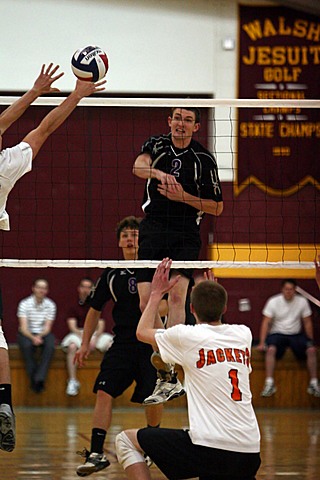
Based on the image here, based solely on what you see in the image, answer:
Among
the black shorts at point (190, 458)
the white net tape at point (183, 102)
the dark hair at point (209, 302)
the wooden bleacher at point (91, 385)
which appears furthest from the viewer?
the wooden bleacher at point (91, 385)

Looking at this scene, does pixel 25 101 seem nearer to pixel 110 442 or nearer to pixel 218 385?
pixel 218 385

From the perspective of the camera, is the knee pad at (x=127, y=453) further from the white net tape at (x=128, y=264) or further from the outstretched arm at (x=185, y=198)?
the outstretched arm at (x=185, y=198)

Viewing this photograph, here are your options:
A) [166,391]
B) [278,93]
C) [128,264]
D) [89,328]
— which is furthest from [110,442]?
[278,93]

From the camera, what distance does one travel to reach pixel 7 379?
6.45 meters

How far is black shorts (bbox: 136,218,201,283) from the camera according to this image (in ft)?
24.2

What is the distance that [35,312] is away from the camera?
44.5 feet

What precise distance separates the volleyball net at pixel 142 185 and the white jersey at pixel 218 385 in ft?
27.3

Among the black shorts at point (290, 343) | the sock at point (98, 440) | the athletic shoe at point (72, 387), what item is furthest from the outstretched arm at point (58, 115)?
the black shorts at point (290, 343)

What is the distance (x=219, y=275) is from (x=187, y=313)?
6.85 meters

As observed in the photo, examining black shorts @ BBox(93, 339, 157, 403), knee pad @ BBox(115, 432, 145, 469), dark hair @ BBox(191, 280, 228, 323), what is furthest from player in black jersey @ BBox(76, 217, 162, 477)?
dark hair @ BBox(191, 280, 228, 323)

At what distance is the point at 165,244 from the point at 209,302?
74.6 inches

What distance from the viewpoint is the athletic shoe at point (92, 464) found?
7410mm

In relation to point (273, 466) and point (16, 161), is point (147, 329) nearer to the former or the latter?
point (16, 161)

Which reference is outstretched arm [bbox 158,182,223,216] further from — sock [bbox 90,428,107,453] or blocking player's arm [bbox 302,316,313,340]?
blocking player's arm [bbox 302,316,313,340]
